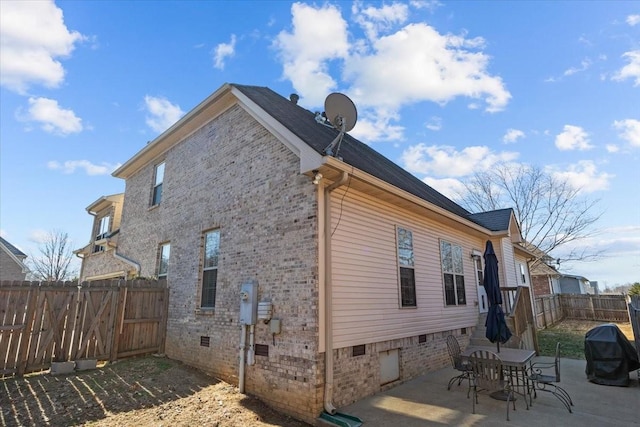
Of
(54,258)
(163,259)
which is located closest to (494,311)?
(163,259)

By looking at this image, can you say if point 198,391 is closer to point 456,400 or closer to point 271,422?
point 271,422

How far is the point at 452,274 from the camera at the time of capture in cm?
1043

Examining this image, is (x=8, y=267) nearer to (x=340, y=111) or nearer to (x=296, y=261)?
(x=296, y=261)

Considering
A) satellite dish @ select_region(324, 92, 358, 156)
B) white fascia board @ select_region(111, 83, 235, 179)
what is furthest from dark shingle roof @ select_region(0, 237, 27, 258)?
satellite dish @ select_region(324, 92, 358, 156)

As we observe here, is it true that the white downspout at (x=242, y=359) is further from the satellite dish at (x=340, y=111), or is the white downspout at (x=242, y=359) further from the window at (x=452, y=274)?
the window at (x=452, y=274)

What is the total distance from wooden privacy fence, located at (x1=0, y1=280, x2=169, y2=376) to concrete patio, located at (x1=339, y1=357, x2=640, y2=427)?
6312 mm

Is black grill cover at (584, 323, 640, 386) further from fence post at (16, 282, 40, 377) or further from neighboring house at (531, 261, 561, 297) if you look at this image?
neighboring house at (531, 261, 561, 297)

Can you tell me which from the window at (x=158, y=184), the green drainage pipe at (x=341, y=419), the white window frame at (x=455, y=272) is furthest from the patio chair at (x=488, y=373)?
the window at (x=158, y=184)

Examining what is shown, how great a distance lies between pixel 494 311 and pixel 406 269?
2.12 meters

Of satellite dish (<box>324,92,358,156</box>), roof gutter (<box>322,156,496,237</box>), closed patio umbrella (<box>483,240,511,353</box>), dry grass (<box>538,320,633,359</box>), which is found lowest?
dry grass (<box>538,320,633,359</box>)

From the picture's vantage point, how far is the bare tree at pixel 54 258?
114 feet

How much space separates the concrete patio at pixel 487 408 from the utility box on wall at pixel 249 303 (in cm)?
234

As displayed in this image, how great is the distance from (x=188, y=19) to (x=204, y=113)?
2.81 metres

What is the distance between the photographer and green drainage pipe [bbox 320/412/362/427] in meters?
4.91
